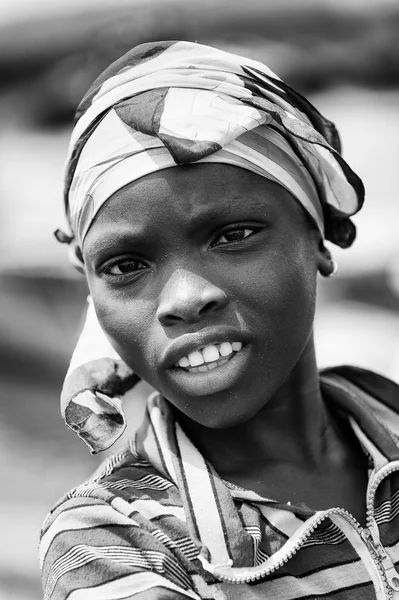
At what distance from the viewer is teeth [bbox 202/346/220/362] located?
1476 millimetres

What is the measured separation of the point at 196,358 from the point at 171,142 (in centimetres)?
34

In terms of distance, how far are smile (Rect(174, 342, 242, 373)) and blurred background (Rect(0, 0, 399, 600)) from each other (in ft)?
5.05

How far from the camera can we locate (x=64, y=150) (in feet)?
10.7

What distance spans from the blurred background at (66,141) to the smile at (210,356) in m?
1.54

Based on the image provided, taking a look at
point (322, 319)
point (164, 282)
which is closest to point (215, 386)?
point (164, 282)

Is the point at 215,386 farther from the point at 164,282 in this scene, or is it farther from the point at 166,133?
the point at 166,133

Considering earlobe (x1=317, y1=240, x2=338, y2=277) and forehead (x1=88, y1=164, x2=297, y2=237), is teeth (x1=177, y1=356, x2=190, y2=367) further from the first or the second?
earlobe (x1=317, y1=240, x2=338, y2=277)

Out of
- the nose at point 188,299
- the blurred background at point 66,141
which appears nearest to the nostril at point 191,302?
the nose at point 188,299


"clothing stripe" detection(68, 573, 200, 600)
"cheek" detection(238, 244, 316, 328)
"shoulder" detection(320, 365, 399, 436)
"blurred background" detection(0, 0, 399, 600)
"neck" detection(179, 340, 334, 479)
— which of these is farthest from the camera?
"blurred background" detection(0, 0, 399, 600)

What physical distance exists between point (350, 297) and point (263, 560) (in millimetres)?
1795

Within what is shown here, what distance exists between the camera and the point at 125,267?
5.14 ft

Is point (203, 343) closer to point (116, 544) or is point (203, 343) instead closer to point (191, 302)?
point (191, 302)

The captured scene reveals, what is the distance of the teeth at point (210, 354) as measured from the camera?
1.48 meters

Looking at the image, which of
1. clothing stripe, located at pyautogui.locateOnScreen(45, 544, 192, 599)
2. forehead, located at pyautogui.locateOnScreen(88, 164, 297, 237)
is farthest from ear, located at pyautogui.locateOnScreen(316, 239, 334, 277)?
clothing stripe, located at pyautogui.locateOnScreen(45, 544, 192, 599)
